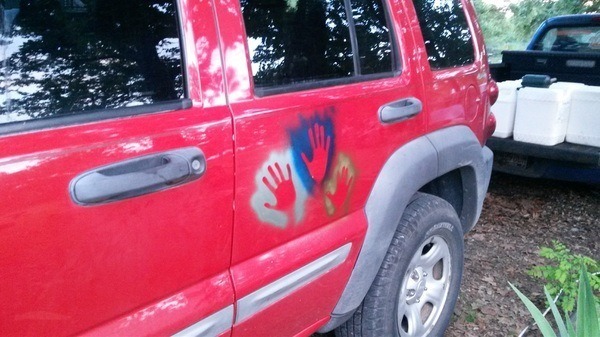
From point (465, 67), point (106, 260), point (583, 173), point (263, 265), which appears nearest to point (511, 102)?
point (583, 173)

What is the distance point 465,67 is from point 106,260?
212 cm

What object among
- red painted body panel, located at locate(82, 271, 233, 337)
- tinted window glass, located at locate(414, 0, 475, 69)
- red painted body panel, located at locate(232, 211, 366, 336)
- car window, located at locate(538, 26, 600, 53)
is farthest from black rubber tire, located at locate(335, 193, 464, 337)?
car window, located at locate(538, 26, 600, 53)

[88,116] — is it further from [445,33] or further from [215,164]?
[445,33]

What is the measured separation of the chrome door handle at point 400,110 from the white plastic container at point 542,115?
8.07ft

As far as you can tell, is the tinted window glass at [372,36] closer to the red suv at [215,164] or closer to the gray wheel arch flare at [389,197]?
the red suv at [215,164]

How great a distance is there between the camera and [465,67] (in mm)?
2771

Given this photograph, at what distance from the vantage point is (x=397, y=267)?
2291mm

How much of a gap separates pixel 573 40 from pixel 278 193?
18.5ft

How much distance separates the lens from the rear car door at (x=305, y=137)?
1599 mm

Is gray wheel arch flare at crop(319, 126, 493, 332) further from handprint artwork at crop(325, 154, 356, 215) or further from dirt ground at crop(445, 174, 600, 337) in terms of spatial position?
dirt ground at crop(445, 174, 600, 337)

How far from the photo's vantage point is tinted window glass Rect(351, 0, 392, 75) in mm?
2137

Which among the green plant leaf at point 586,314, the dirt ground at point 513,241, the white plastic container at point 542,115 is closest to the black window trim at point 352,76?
the green plant leaf at point 586,314

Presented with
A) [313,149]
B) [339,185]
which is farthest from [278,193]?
[339,185]

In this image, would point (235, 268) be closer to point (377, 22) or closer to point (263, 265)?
point (263, 265)
